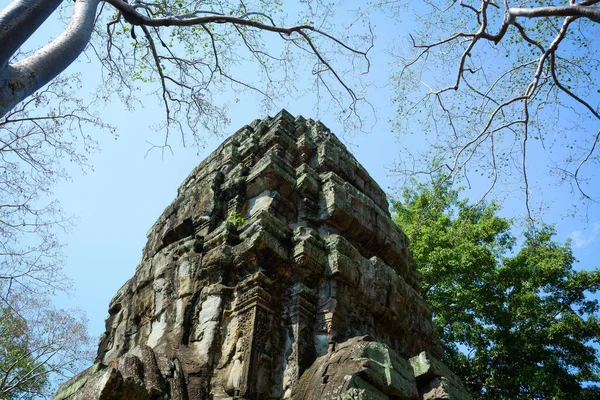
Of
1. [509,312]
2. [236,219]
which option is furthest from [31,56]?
[509,312]

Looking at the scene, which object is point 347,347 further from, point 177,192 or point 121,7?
point 177,192

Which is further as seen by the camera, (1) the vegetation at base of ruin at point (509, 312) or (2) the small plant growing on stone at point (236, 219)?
(1) the vegetation at base of ruin at point (509, 312)

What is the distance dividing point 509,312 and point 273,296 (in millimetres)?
9319

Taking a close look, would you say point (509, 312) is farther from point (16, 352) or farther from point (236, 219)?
point (16, 352)

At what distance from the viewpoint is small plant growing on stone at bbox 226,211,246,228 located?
21.1ft

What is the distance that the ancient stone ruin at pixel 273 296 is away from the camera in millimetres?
4648

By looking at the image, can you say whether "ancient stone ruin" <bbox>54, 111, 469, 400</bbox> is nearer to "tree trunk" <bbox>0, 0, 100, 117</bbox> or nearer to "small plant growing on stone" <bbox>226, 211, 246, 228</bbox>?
"small plant growing on stone" <bbox>226, 211, 246, 228</bbox>

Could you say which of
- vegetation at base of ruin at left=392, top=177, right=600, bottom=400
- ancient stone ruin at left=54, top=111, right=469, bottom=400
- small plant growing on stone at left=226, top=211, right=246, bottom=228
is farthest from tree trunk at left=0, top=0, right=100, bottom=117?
vegetation at base of ruin at left=392, top=177, right=600, bottom=400

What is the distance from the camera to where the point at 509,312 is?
1266 centimetres

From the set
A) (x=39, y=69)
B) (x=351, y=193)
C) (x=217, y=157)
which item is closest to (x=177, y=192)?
(x=217, y=157)

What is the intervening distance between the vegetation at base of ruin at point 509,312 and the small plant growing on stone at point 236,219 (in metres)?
6.04

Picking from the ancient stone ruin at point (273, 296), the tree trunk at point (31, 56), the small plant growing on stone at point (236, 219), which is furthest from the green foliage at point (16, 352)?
the tree trunk at point (31, 56)

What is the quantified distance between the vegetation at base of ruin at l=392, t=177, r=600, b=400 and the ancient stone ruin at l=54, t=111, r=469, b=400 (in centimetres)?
502

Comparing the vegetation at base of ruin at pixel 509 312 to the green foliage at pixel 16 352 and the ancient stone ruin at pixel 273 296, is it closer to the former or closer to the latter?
the ancient stone ruin at pixel 273 296
